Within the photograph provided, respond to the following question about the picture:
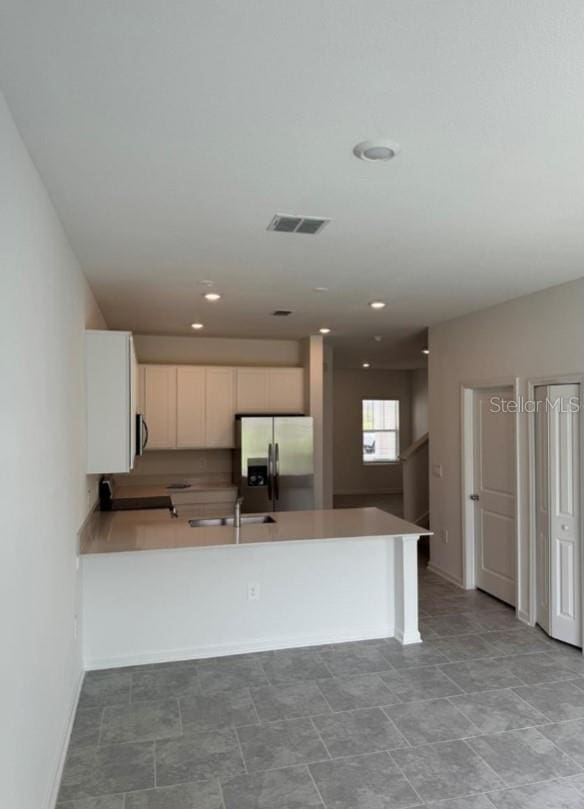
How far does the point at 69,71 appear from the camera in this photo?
161cm

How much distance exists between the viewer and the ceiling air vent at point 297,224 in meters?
2.83

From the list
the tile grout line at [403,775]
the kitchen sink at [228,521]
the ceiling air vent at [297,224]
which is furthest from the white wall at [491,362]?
the tile grout line at [403,775]

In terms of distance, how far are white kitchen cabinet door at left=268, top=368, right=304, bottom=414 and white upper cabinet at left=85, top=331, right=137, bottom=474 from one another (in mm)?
3158

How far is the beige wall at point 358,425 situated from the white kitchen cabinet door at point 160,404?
5853 mm

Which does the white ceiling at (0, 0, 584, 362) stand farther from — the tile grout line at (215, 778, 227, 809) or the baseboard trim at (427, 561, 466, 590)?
the baseboard trim at (427, 561, 466, 590)

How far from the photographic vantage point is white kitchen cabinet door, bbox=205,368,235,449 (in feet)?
21.8

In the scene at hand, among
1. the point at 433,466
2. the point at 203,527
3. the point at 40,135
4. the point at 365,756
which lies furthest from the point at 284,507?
the point at 40,135

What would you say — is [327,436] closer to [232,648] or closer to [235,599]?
[235,599]

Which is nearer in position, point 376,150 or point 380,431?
point 376,150

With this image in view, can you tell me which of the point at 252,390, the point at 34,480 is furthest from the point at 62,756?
the point at 252,390

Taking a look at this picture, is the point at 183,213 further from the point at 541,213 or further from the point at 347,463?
the point at 347,463

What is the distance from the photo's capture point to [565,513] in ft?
13.9

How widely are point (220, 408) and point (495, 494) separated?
319 cm

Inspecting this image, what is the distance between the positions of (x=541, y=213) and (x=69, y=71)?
2.19 meters
